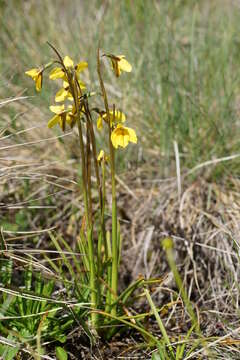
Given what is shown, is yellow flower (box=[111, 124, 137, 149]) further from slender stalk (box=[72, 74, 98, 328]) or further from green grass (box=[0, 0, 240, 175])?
green grass (box=[0, 0, 240, 175])

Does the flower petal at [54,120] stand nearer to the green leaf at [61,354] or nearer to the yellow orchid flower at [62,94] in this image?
the yellow orchid flower at [62,94]

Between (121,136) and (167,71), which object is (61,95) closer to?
(121,136)

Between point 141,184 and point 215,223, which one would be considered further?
point 141,184

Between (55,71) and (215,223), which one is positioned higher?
(55,71)

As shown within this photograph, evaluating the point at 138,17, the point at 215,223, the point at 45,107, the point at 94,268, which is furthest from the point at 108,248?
the point at 138,17

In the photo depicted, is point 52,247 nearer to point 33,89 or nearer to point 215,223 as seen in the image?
point 215,223

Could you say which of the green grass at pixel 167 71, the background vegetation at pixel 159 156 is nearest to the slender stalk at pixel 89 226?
the background vegetation at pixel 159 156

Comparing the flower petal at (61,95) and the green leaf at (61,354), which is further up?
the flower petal at (61,95)

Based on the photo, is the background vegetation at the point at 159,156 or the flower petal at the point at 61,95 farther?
the background vegetation at the point at 159,156

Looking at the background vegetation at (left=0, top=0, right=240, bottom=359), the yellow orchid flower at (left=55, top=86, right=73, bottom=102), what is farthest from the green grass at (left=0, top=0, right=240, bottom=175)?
Result: the yellow orchid flower at (left=55, top=86, right=73, bottom=102)

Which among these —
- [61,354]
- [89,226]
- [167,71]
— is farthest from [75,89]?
[167,71]
